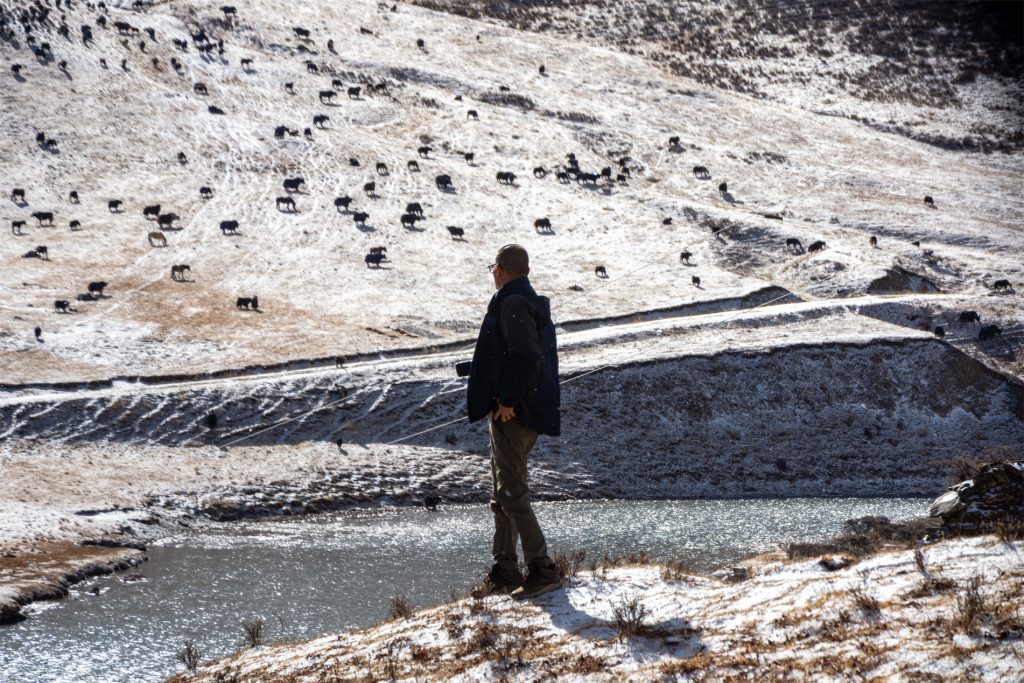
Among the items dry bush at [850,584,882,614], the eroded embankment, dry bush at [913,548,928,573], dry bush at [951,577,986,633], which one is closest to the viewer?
dry bush at [951,577,986,633]

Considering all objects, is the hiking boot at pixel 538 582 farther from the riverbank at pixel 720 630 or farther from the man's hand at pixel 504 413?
the man's hand at pixel 504 413

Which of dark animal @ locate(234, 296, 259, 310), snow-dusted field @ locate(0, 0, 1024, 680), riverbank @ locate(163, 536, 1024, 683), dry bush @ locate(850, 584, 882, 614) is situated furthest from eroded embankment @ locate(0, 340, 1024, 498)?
dry bush @ locate(850, 584, 882, 614)

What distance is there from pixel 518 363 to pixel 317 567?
53.5 ft

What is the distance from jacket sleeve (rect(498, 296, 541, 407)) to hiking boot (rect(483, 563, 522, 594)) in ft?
5.91

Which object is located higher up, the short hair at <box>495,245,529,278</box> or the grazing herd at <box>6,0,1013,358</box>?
the grazing herd at <box>6,0,1013,358</box>

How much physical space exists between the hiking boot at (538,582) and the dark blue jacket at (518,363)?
128 cm

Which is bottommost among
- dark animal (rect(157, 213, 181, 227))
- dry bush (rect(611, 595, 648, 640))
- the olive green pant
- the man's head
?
dry bush (rect(611, 595, 648, 640))

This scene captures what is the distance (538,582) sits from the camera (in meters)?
10.6

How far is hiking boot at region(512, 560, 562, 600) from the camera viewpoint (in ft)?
34.7

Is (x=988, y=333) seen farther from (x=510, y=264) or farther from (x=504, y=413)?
(x=504, y=413)

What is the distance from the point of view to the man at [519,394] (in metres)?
10.5

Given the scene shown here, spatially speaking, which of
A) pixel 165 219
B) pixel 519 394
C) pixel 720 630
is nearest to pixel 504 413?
pixel 519 394

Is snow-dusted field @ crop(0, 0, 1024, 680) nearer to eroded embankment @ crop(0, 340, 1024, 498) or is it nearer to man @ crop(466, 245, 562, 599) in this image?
eroded embankment @ crop(0, 340, 1024, 498)

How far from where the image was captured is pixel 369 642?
34.8 ft
